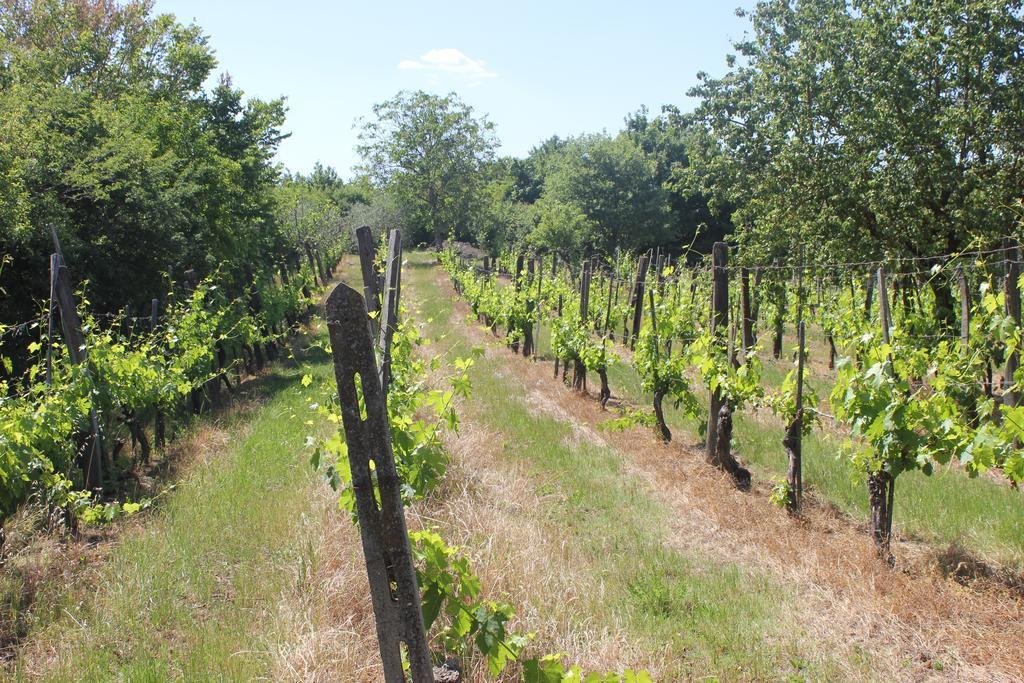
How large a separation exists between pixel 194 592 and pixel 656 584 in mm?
2894

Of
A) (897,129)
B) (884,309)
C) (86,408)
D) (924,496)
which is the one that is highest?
(897,129)

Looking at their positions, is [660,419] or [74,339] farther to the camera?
[660,419]

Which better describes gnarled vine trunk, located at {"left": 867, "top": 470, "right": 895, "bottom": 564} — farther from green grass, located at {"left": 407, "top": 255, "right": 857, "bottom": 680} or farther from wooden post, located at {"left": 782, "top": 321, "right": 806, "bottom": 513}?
green grass, located at {"left": 407, "top": 255, "right": 857, "bottom": 680}

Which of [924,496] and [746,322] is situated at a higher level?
[746,322]

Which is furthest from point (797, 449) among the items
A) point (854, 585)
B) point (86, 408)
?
point (86, 408)

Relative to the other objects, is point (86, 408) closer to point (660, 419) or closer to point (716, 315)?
point (660, 419)

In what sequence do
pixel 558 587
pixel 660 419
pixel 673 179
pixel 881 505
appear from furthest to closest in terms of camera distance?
pixel 673 179 → pixel 660 419 → pixel 881 505 → pixel 558 587

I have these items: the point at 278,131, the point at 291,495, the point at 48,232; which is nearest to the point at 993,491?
the point at 291,495

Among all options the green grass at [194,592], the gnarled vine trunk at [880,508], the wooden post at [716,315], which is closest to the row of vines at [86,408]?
the green grass at [194,592]

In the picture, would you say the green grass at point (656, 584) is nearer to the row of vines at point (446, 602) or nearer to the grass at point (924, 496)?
the row of vines at point (446, 602)

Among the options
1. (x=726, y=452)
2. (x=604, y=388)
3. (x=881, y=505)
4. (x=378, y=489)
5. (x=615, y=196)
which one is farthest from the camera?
(x=615, y=196)

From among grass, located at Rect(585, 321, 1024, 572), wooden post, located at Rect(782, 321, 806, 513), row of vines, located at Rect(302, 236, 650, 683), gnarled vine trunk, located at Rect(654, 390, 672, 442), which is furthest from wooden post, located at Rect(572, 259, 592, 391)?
row of vines, located at Rect(302, 236, 650, 683)

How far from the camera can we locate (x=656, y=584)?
14.9 feet

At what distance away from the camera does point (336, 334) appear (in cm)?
233
